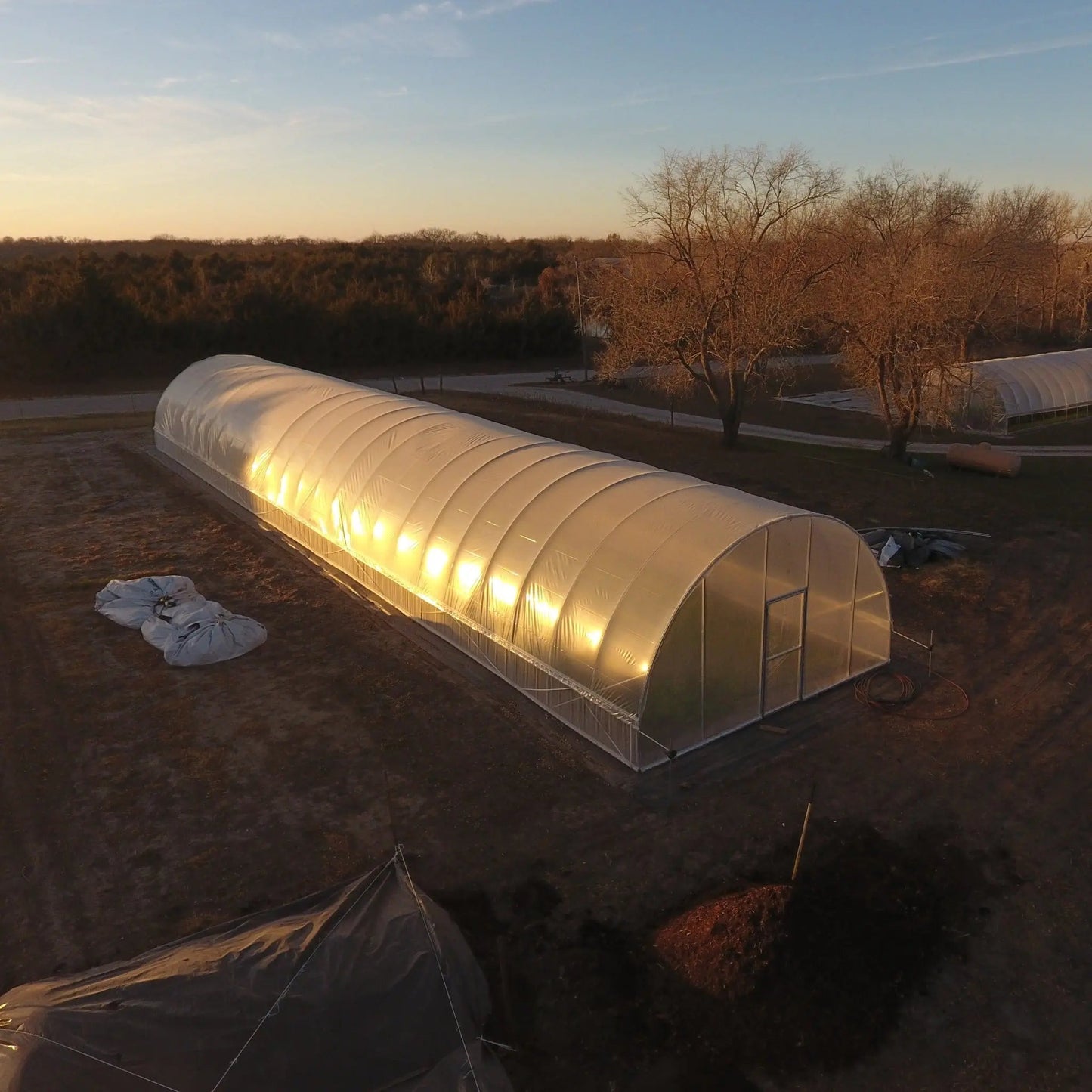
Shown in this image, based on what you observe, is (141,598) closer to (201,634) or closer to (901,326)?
(201,634)

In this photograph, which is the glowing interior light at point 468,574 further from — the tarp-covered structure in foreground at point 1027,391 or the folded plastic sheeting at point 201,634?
the tarp-covered structure in foreground at point 1027,391

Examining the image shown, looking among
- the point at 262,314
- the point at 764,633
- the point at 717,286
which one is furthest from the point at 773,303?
the point at 262,314

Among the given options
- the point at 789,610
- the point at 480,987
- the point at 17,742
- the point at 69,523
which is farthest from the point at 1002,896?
the point at 69,523

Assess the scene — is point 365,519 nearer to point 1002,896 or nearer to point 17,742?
point 17,742

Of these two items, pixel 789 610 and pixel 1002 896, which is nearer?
pixel 1002 896

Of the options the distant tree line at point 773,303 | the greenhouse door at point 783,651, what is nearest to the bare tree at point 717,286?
the distant tree line at point 773,303

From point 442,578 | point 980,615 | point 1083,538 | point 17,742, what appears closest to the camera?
point 17,742
